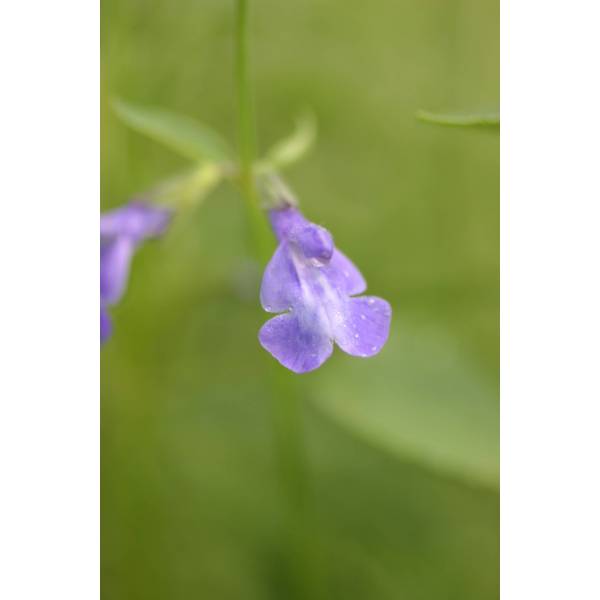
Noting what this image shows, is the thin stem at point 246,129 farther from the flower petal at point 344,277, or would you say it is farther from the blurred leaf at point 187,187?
the flower petal at point 344,277

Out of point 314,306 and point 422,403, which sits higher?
point 314,306

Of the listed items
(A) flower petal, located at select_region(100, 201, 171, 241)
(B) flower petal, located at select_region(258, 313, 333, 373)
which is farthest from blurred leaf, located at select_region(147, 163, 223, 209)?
(B) flower petal, located at select_region(258, 313, 333, 373)

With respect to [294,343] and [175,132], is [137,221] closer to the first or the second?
[175,132]

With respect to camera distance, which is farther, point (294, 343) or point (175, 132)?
point (175, 132)

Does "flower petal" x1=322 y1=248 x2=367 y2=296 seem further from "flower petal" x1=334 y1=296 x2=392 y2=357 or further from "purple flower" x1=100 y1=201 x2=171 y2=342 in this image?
"purple flower" x1=100 y1=201 x2=171 y2=342

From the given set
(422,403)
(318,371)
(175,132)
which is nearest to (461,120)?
(175,132)

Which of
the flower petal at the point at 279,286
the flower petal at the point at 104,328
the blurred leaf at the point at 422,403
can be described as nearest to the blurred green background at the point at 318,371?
the blurred leaf at the point at 422,403

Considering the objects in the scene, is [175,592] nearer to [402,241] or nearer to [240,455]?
[240,455]
